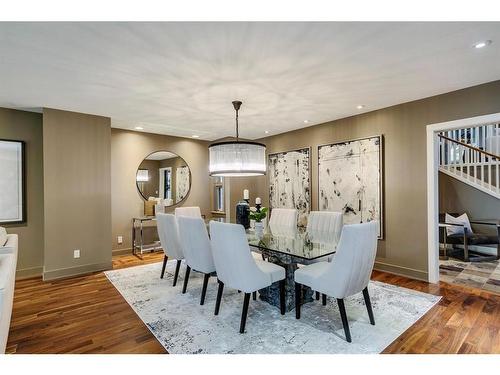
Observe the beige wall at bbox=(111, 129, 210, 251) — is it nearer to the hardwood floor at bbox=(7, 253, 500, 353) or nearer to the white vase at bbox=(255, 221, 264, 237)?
the hardwood floor at bbox=(7, 253, 500, 353)

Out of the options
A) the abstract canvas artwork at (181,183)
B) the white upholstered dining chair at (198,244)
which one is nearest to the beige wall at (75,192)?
the abstract canvas artwork at (181,183)

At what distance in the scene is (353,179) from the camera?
421 cm

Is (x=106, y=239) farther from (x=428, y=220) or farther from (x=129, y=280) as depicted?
(x=428, y=220)

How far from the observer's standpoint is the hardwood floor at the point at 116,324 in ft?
6.67

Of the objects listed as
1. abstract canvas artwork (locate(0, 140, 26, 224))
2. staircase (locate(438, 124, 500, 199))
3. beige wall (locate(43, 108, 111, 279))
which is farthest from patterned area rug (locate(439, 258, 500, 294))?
abstract canvas artwork (locate(0, 140, 26, 224))

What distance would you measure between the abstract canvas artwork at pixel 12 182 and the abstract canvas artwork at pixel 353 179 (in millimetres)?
4690

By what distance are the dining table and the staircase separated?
12.1 ft

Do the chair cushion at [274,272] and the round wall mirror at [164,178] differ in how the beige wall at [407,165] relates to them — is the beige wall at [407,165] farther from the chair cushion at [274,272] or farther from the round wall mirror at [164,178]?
the round wall mirror at [164,178]

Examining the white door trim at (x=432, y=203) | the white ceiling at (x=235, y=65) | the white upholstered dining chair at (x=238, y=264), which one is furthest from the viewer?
the white door trim at (x=432, y=203)

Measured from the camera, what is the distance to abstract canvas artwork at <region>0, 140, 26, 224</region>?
367 cm

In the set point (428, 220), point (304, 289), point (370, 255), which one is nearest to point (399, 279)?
point (428, 220)

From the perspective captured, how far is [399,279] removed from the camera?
3.55 meters

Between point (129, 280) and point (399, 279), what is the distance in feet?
12.1
